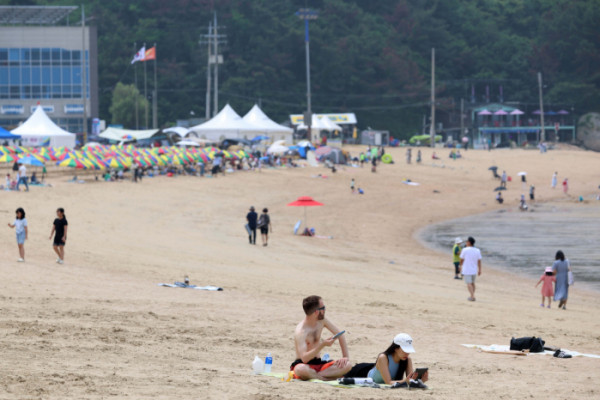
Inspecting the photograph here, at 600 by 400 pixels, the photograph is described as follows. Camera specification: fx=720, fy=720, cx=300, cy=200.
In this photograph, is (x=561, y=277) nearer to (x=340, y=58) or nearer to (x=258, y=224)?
(x=258, y=224)

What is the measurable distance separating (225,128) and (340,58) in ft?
106

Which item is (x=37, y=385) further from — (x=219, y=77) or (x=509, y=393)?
(x=219, y=77)

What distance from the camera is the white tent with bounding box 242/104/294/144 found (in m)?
54.9

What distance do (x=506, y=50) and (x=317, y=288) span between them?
81.1 metres

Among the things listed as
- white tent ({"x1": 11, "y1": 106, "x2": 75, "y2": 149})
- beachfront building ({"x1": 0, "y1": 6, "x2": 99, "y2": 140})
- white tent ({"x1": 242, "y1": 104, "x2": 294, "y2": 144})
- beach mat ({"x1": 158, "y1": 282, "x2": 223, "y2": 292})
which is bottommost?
beach mat ({"x1": 158, "y1": 282, "x2": 223, "y2": 292})

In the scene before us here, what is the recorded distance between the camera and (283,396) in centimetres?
644

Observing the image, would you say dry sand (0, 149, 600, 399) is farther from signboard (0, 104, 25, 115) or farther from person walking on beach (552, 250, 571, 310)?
signboard (0, 104, 25, 115)

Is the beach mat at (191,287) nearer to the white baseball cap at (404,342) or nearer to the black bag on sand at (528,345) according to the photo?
the black bag on sand at (528,345)

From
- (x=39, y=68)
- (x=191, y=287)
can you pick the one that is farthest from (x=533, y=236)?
(x=39, y=68)

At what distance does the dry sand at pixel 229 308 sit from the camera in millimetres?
7035

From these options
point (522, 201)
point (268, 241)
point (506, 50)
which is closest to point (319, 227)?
point (268, 241)

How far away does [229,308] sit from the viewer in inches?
455

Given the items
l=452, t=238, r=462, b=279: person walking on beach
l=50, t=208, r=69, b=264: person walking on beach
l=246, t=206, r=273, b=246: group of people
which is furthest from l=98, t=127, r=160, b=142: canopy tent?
l=50, t=208, r=69, b=264: person walking on beach

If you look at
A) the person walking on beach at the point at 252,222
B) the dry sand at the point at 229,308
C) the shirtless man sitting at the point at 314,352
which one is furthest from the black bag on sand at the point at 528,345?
the person walking on beach at the point at 252,222
